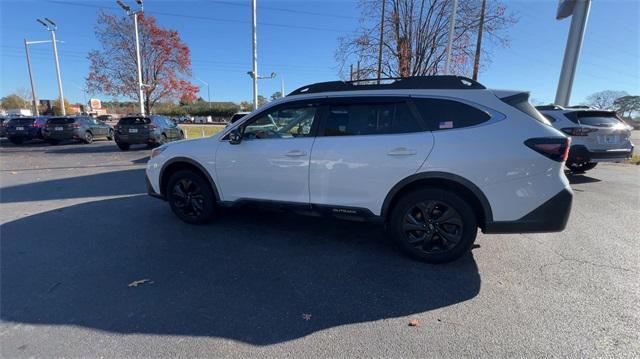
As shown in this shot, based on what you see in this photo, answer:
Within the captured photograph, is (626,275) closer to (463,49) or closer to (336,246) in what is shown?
(336,246)

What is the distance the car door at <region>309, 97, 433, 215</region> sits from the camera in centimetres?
326

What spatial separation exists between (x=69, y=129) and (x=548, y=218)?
21136 millimetres

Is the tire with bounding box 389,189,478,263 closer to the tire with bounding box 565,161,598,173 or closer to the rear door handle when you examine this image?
the rear door handle

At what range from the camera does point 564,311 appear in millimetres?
2602

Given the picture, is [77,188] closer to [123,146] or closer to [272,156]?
[272,156]

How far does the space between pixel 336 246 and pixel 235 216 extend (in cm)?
191

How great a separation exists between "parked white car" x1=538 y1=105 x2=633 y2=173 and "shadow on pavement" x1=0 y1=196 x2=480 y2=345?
18.7ft

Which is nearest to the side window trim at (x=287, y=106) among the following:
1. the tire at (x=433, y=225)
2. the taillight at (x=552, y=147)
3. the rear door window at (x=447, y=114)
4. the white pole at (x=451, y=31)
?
the rear door window at (x=447, y=114)

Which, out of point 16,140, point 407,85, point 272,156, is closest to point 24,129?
point 16,140

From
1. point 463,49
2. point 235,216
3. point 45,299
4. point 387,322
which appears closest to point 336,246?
point 387,322

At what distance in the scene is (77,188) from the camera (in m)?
6.99

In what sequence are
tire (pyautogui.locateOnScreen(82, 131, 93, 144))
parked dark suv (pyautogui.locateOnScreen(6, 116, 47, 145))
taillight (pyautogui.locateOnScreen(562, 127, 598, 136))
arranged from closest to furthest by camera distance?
1. taillight (pyautogui.locateOnScreen(562, 127, 598, 136))
2. parked dark suv (pyautogui.locateOnScreen(6, 116, 47, 145))
3. tire (pyautogui.locateOnScreen(82, 131, 93, 144))

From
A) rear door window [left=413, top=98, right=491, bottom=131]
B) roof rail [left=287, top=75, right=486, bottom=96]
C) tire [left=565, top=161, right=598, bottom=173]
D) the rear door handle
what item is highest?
roof rail [left=287, top=75, right=486, bottom=96]

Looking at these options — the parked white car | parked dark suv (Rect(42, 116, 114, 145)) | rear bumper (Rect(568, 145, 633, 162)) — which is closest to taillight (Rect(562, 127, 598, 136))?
the parked white car
